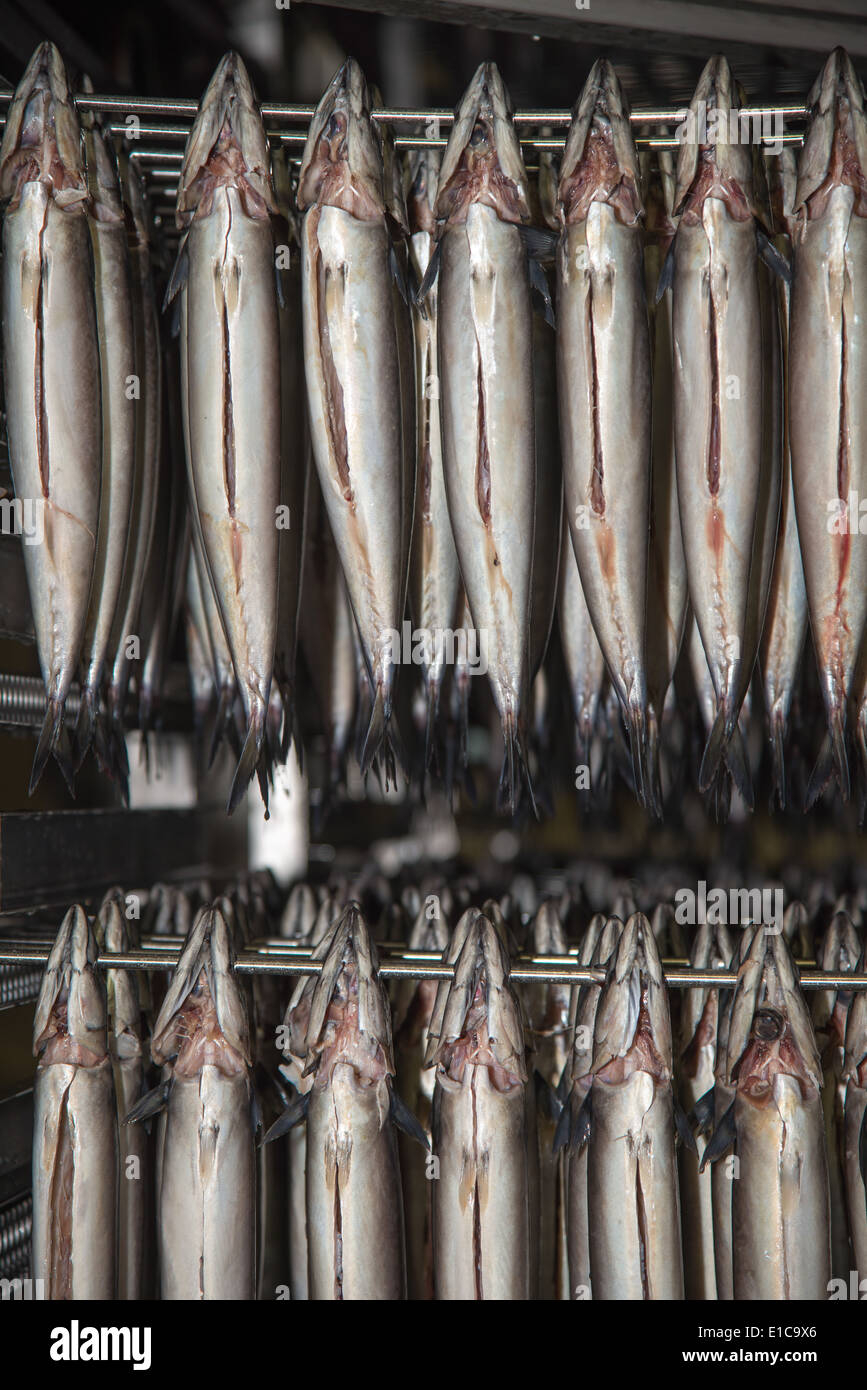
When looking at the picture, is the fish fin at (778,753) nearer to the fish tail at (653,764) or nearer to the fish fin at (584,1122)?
the fish tail at (653,764)

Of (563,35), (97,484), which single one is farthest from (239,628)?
(563,35)

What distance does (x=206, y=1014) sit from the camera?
1.50 meters

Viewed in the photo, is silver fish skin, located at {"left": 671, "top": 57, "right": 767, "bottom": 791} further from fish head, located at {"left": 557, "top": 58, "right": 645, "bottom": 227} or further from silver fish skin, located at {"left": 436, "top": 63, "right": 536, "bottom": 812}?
silver fish skin, located at {"left": 436, "top": 63, "right": 536, "bottom": 812}

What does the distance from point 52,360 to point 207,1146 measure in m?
1.17

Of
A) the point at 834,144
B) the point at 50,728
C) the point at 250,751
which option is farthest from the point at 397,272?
the point at 50,728

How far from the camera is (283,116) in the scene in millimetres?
1614

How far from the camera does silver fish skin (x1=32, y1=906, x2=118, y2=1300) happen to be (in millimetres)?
1492

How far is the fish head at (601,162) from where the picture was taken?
144 centimetres

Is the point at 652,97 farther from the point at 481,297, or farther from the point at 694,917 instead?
the point at 694,917

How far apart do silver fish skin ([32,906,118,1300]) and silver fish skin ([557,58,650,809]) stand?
3.13 ft

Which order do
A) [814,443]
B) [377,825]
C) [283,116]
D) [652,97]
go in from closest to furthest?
[814,443] < [283,116] < [652,97] < [377,825]

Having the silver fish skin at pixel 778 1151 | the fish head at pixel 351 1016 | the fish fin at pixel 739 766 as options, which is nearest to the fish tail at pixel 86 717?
the fish head at pixel 351 1016

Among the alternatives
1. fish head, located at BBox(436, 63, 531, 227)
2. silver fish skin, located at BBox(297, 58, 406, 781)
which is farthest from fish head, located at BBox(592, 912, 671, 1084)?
fish head, located at BBox(436, 63, 531, 227)

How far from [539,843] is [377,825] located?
2.24ft
